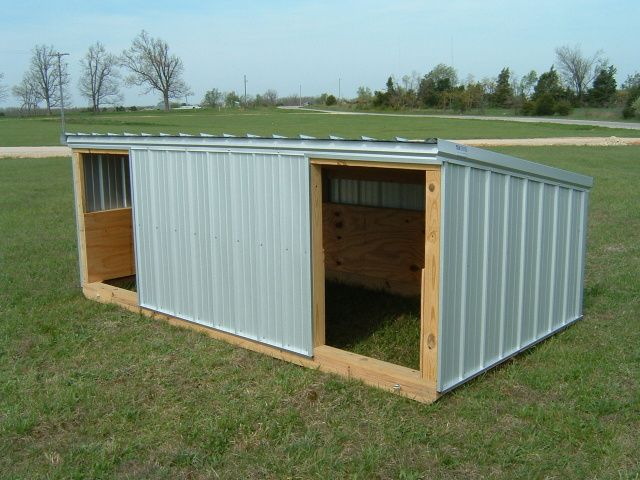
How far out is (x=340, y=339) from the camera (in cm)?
690

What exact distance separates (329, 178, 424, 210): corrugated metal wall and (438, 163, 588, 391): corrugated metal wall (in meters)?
1.89

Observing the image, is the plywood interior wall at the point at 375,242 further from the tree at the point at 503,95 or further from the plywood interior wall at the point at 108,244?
the tree at the point at 503,95

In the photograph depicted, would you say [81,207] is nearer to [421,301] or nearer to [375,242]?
[375,242]

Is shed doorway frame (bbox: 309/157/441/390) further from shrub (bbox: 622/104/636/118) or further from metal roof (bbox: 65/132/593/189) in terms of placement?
shrub (bbox: 622/104/636/118)

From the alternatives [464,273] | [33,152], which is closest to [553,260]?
[464,273]

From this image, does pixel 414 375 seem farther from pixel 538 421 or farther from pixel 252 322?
pixel 252 322

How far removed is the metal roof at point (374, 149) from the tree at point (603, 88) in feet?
210

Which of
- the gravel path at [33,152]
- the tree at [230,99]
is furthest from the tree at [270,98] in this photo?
the gravel path at [33,152]

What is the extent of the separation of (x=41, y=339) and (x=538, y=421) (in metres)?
4.49

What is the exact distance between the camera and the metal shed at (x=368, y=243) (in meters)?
5.22

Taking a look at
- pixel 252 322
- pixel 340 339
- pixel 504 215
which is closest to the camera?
pixel 504 215

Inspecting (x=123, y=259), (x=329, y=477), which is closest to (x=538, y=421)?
(x=329, y=477)

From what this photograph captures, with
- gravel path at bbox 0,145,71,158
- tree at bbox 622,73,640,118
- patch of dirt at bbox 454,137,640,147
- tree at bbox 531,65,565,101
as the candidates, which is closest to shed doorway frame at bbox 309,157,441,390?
patch of dirt at bbox 454,137,640,147

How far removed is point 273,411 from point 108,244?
14.7 feet
